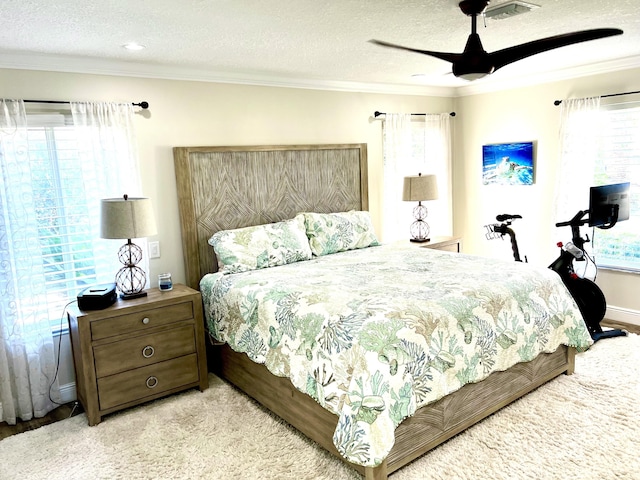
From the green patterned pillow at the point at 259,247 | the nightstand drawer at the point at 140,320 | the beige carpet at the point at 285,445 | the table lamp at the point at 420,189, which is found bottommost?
the beige carpet at the point at 285,445

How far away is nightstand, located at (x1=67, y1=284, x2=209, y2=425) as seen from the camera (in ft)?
9.98

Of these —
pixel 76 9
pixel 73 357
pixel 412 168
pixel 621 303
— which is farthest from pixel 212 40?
pixel 621 303

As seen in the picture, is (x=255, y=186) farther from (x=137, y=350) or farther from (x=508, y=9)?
(x=508, y=9)

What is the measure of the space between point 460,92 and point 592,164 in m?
1.72

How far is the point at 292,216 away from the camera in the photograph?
448 centimetres

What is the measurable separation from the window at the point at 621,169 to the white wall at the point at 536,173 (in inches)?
6.3

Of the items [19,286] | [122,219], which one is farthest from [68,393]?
[122,219]

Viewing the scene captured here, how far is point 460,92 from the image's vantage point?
5586 millimetres

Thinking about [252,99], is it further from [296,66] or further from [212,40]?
[212,40]

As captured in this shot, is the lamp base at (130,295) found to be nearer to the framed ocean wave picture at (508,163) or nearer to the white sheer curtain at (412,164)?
the white sheer curtain at (412,164)

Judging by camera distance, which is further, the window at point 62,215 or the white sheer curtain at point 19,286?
the window at point 62,215

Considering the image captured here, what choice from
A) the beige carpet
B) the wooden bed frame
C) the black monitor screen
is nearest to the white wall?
the black monitor screen

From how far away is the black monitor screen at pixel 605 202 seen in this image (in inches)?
158

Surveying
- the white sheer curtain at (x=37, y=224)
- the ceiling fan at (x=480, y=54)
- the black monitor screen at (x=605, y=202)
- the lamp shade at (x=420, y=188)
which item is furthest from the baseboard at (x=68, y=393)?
the black monitor screen at (x=605, y=202)
